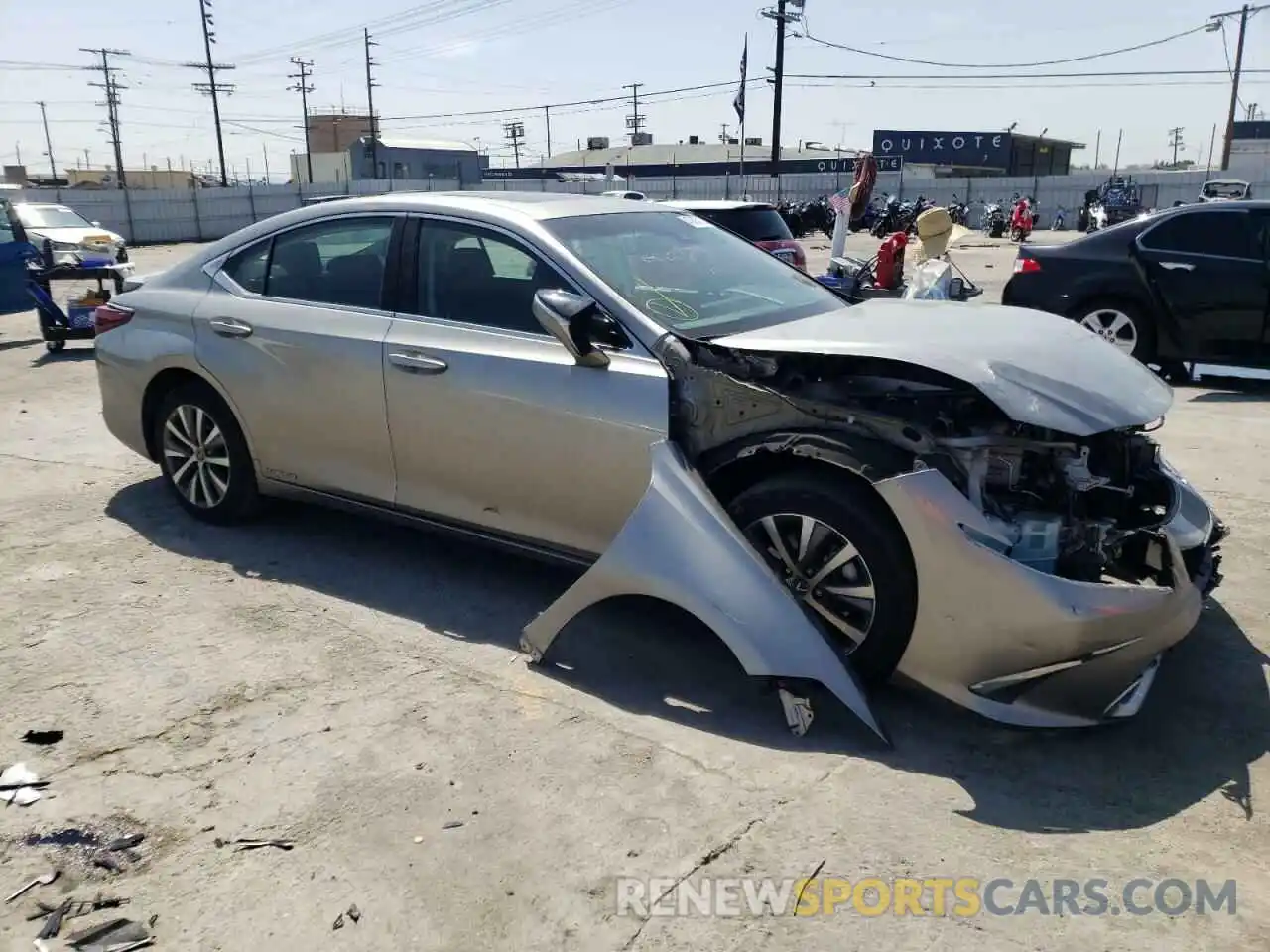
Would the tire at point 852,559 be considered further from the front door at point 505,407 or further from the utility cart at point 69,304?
the utility cart at point 69,304

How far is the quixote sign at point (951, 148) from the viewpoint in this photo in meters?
66.6

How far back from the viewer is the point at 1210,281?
829 centimetres

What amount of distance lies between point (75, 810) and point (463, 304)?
2.29 metres

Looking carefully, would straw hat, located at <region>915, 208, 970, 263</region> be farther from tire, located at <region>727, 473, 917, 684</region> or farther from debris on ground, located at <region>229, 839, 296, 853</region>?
debris on ground, located at <region>229, 839, 296, 853</region>

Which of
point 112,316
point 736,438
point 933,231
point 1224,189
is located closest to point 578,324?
point 736,438

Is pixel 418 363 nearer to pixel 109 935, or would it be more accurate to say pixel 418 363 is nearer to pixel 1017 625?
pixel 109 935

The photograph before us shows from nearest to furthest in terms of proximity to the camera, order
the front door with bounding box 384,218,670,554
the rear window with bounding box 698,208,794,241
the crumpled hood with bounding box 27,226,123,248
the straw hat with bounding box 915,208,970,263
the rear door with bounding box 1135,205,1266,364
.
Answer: the front door with bounding box 384,218,670,554 < the rear door with bounding box 1135,205,1266,364 < the straw hat with bounding box 915,208,970,263 < the rear window with bounding box 698,208,794,241 < the crumpled hood with bounding box 27,226,123,248

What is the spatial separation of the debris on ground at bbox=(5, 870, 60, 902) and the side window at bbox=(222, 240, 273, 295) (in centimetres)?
294

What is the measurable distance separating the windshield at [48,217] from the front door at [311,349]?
676 inches

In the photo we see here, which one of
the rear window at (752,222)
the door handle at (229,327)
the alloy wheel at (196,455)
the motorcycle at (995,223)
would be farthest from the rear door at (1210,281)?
the motorcycle at (995,223)

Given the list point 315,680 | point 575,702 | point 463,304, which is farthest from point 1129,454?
point 315,680

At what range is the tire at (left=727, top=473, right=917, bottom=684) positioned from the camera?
3.23 metres

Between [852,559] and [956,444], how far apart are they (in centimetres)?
49

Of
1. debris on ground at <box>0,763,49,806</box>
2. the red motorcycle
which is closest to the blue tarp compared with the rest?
debris on ground at <box>0,763,49,806</box>
